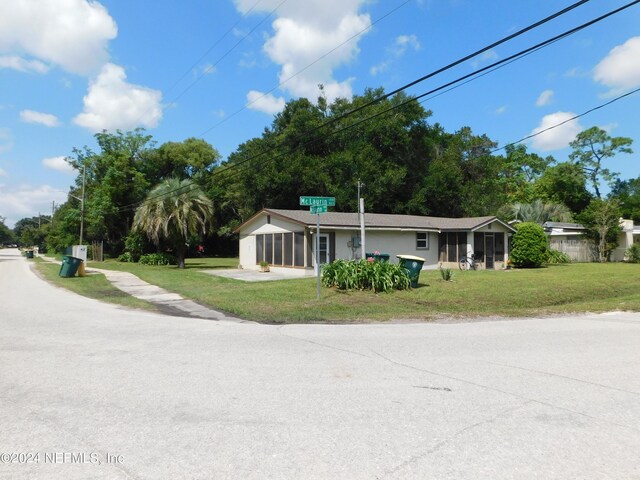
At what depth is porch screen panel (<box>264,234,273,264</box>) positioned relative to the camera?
84.3 ft

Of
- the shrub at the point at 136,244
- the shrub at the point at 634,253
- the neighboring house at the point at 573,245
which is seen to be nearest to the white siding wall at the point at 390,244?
the neighboring house at the point at 573,245

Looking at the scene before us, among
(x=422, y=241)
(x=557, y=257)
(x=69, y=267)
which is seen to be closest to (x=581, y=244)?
(x=557, y=257)

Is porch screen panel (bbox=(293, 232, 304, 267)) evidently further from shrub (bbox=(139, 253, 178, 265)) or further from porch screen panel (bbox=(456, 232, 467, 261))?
shrub (bbox=(139, 253, 178, 265))

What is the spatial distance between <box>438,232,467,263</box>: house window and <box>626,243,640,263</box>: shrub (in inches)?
542

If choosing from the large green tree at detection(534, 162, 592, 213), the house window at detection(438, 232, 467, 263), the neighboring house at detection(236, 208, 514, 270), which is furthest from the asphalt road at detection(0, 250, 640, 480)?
the large green tree at detection(534, 162, 592, 213)

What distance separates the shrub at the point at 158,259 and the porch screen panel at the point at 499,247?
23167 mm

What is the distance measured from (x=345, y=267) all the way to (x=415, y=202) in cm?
2552

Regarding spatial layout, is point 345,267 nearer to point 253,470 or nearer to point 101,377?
point 101,377

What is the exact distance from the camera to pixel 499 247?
90.1ft

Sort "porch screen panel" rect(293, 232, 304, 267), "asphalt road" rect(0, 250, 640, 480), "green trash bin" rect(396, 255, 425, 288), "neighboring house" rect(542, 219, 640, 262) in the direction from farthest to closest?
"neighboring house" rect(542, 219, 640, 262)
"porch screen panel" rect(293, 232, 304, 267)
"green trash bin" rect(396, 255, 425, 288)
"asphalt road" rect(0, 250, 640, 480)

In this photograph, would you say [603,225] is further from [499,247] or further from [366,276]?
[366,276]

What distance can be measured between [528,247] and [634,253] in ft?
34.8

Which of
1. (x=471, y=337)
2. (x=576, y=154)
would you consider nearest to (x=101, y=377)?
(x=471, y=337)

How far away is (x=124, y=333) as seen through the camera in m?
8.77
